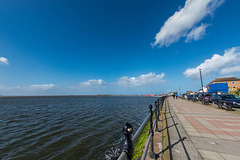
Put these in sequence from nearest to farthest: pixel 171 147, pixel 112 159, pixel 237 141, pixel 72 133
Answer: pixel 171 147
pixel 237 141
pixel 112 159
pixel 72 133

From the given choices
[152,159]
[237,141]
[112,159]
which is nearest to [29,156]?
[112,159]

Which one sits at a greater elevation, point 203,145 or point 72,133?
point 203,145

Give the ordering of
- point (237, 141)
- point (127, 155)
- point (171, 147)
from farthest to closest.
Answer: point (237, 141), point (171, 147), point (127, 155)

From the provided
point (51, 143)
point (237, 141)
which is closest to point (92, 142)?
point (51, 143)

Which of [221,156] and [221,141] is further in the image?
[221,141]

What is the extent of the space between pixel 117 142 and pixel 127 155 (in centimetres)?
573

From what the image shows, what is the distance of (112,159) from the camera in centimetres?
488

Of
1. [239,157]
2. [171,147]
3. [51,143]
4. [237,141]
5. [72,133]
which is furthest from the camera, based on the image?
[72,133]

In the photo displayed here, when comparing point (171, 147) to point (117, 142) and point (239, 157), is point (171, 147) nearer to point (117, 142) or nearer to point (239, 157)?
point (239, 157)

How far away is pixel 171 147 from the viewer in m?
3.45

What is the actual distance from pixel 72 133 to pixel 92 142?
7.57ft

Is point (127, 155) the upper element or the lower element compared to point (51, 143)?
upper

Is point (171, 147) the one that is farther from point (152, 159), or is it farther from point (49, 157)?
point (49, 157)

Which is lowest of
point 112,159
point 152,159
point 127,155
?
point 112,159
